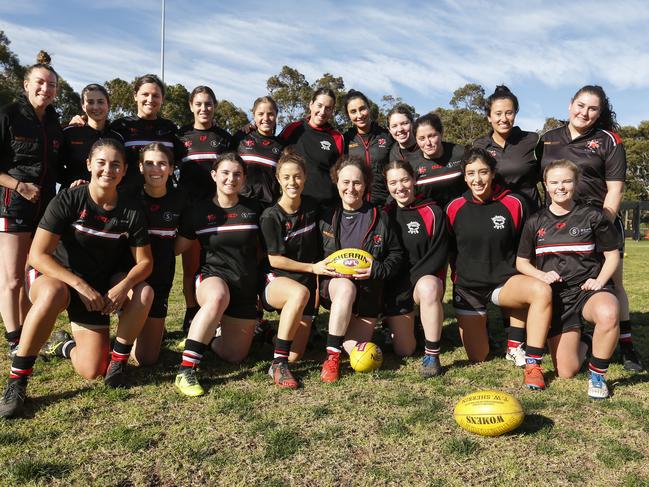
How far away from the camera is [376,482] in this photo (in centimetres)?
266

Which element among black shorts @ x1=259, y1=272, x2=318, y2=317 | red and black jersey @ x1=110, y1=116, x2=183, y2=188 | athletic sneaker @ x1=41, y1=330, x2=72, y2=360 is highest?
red and black jersey @ x1=110, y1=116, x2=183, y2=188

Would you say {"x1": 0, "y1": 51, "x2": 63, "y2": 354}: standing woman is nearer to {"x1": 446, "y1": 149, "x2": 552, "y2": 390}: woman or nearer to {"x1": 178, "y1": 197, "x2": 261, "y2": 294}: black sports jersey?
{"x1": 178, "y1": 197, "x2": 261, "y2": 294}: black sports jersey

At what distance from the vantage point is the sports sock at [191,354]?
3.99 m

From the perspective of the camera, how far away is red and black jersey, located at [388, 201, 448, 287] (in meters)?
4.70

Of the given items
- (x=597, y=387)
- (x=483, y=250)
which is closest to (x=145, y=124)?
(x=483, y=250)

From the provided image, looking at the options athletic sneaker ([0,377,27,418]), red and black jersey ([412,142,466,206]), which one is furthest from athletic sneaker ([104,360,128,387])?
red and black jersey ([412,142,466,206])

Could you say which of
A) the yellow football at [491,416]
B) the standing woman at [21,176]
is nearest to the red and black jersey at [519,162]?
the yellow football at [491,416]

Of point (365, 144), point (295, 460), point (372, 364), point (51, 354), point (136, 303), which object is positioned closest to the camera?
point (295, 460)

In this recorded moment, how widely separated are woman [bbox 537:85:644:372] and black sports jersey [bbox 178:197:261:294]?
273 cm

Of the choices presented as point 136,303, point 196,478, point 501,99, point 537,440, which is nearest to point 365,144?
point 501,99

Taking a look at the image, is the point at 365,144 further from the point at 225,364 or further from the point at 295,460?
the point at 295,460

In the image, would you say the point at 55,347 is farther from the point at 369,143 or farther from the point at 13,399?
the point at 369,143

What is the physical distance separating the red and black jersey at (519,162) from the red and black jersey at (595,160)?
31 centimetres

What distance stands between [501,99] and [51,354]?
4.71 meters
